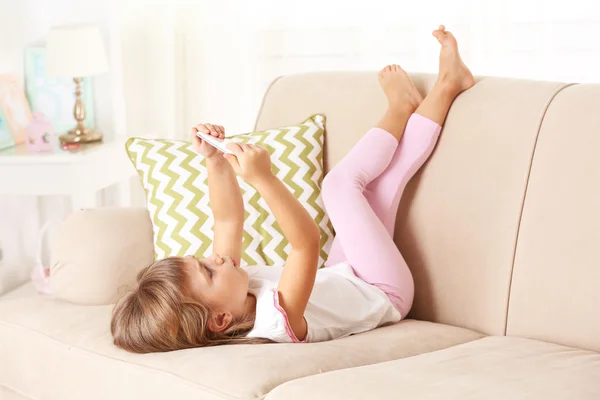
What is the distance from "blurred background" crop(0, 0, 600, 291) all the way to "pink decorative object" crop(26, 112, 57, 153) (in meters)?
0.43

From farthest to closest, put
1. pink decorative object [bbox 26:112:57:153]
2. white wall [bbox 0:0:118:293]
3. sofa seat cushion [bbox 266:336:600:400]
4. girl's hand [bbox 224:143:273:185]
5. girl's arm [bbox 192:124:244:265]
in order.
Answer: white wall [bbox 0:0:118:293] < pink decorative object [bbox 26:112:57:153] < girl's arm [bbox 192:124:244:265] < girl's hand [bbox 224:143:273:185] < sofa seat cushion [bbox 266:336:600:400]

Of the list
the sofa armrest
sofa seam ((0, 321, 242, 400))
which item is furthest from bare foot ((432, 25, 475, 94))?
sofa seam ((0, 321, 242, 400))

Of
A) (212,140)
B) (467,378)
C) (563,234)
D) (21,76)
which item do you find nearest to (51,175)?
(21,76)

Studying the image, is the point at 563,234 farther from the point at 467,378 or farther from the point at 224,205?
the point at 224,205

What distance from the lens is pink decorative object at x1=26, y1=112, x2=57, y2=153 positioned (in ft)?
10.6

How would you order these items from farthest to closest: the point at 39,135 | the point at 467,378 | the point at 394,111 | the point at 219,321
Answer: the point at 39,135
the point at 394,111
the point at 219,321
the point at 467,378

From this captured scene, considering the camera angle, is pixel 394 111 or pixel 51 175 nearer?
pixel 394 111

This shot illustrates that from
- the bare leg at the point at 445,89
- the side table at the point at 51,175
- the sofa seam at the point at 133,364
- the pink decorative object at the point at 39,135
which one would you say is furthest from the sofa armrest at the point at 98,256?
the pink decorative object at the point at 39,135

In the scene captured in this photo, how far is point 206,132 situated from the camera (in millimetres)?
1931

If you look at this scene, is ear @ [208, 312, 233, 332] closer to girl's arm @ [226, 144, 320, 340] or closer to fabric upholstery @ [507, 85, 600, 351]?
girl's arm @ [226, 144, 320, 340]

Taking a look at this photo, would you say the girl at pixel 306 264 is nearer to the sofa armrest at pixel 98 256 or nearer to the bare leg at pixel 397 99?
the bare leg at pixel 397 99

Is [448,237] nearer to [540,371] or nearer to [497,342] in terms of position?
[497,342]

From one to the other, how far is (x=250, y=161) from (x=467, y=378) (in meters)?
0.56

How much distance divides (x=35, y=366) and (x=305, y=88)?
97 cm
